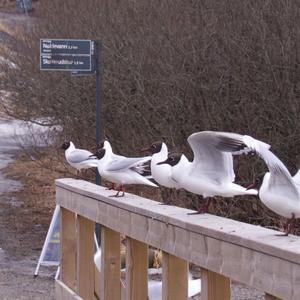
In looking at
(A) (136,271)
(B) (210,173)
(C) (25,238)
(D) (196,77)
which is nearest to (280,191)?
(B) (210,173)

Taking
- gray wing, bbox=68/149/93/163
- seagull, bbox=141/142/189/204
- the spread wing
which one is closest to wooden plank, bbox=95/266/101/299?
seagull, bbox=141/142/189/204

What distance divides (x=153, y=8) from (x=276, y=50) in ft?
9.95

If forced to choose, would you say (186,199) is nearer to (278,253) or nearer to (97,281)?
(97,281)

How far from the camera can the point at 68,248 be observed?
24.7 ft

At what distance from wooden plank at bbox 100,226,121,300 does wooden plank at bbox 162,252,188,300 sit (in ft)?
3.89

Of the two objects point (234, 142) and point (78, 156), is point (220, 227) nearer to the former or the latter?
point (234, 142)

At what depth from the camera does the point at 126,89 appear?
48.2 ft

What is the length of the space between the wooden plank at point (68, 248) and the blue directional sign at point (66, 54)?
13.5 feet

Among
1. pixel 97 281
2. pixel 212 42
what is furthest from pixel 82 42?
pixel 97 281

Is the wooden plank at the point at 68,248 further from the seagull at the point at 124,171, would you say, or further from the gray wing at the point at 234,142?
the gray wing at the point at 234,142

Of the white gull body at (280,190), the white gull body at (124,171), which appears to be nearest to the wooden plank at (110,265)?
the white gull body at (124,171)

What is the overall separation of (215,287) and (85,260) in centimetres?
255

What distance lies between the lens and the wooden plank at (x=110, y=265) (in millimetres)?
6250

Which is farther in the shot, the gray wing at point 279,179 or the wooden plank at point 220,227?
the gray wing at point 279,179
